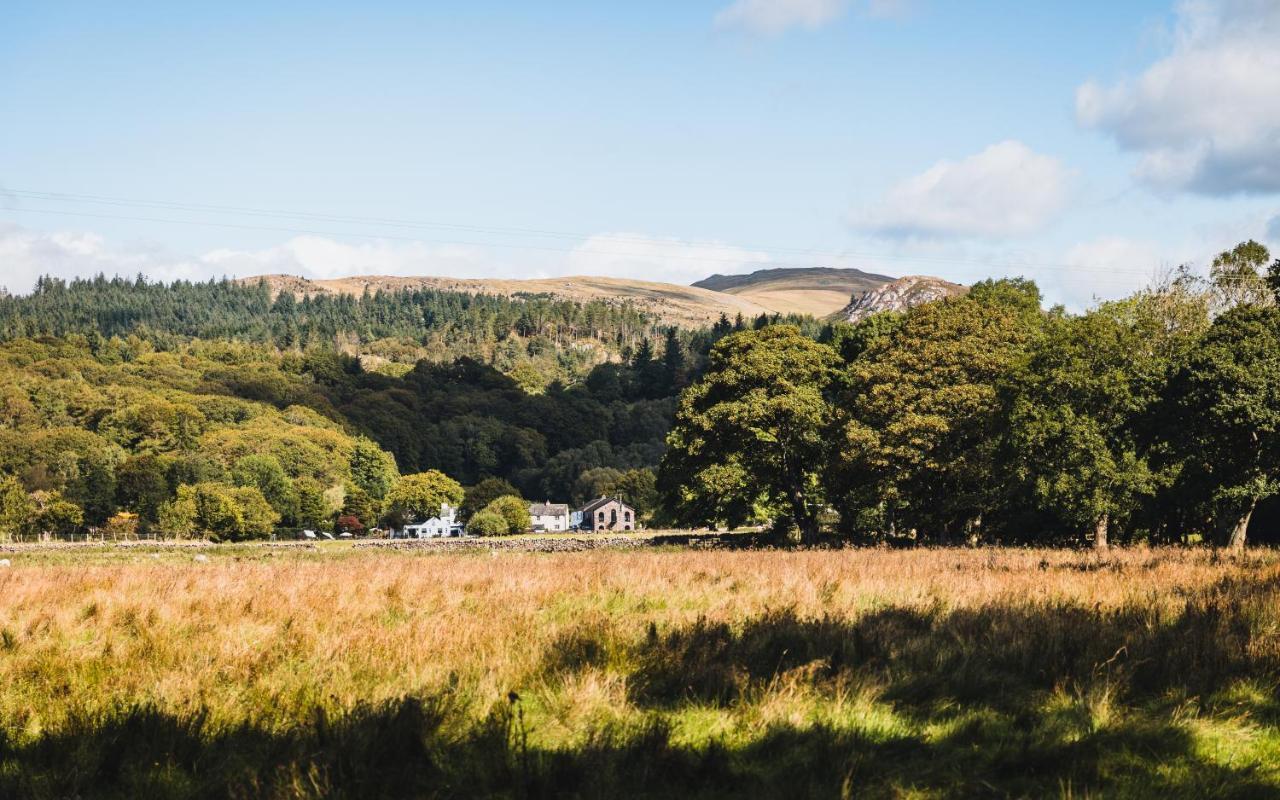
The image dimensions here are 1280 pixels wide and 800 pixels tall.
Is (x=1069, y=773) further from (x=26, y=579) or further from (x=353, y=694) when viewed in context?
(x=26, y=579)

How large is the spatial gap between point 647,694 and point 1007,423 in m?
30.6

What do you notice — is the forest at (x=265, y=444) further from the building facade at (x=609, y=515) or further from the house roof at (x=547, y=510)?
the house roof at (x=547, y=510)

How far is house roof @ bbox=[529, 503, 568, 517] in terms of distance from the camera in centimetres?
14788

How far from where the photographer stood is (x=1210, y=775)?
5.24m

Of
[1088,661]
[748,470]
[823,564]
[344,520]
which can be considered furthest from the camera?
[344,520]

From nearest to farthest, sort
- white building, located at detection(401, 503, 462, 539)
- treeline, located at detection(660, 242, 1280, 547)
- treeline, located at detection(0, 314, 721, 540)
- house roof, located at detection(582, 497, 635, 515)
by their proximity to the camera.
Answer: treeline, located at detection(660, 242, 1280, 547) → treeline, located at detection(0, 314, 721, 540) → white building, located at detection(401, 503, 462, 539) → house roof, located at detection(582, 497, 635, 515)

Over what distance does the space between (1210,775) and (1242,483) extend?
30034 millimetres

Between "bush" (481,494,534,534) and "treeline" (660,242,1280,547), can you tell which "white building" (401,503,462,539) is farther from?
"treeline" (660,242,1280,547)

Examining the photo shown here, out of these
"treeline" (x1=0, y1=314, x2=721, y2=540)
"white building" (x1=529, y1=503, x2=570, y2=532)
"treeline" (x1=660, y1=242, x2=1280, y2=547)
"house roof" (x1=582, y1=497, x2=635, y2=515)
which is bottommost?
"white building" (x1=529, y1=503, x2=570, y2=532)

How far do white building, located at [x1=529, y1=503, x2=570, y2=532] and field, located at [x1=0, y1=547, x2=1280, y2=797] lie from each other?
13441cm

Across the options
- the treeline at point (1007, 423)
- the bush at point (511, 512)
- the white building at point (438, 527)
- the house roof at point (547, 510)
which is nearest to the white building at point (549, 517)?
the house roof at point (547, 510)

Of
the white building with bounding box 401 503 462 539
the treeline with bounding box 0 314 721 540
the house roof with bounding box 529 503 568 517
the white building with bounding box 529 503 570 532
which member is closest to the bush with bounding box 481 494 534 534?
the white building with bounding box 401 503 462 539

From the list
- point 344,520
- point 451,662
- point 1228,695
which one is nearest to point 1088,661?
point 1228,695

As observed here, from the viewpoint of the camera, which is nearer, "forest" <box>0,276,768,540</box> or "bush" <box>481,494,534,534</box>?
"forest" <box>0,276,768,540</box>
